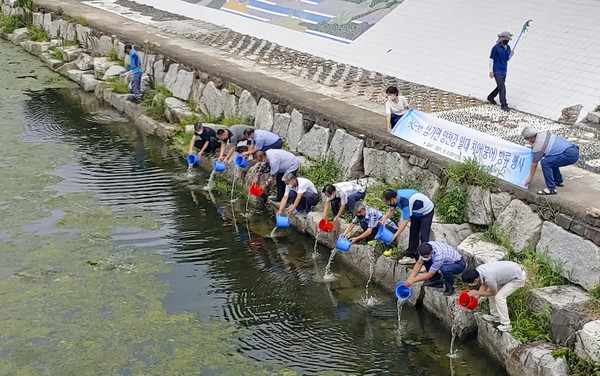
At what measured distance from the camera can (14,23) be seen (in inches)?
882

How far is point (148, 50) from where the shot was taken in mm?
17141

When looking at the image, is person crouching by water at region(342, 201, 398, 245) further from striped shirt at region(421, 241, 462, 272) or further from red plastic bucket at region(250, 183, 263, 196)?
red plastic bucket at region(250, 183, 263, 196)

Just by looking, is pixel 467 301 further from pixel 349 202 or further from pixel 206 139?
pixel 206 139

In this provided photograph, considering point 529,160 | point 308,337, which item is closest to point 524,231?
point 529,160

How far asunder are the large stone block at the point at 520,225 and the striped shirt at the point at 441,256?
31.1 inches

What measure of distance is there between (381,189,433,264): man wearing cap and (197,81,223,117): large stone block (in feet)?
19.6

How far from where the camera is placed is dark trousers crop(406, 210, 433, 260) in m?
9.41

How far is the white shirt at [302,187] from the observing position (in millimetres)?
10914

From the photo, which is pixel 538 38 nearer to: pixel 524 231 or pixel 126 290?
pixel 524 231

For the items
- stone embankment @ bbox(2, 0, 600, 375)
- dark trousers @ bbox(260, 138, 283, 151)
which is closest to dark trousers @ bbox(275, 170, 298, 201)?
stone embankment @ bbox(2, 0, 600, 375)

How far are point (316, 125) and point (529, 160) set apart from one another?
3.97 m

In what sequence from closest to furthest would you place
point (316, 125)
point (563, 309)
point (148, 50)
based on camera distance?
point (563, 309) → point (316, 125) → point (148, 50)

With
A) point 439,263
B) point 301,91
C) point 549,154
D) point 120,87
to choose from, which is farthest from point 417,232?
point 120,87

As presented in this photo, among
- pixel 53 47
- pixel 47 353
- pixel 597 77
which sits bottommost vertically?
pixel 47 353
